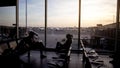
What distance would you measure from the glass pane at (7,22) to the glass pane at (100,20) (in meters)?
3.18

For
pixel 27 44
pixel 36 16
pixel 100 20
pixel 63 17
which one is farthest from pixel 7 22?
pixel 100 20

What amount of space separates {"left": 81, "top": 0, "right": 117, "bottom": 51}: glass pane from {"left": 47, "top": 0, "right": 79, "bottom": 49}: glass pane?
0.35 metres

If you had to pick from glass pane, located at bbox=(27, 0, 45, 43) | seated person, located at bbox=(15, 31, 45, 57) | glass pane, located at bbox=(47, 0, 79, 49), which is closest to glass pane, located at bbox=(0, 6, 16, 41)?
glass pane, located at bbox=(27, 0, 45, 43)

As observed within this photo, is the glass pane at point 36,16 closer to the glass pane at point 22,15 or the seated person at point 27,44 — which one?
the glass pane at point 22,15

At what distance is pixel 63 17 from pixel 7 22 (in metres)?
2.73

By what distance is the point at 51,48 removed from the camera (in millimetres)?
7398

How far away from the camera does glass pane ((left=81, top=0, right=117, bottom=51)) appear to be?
687cm

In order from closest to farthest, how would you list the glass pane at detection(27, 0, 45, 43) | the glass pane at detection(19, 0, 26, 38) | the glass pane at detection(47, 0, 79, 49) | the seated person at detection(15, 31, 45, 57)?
1. the seated person at detection(15, 31, 45, 57)
2. the glass pane at detection(47, 0, 79, 49)
3. the glass pane at detection(27, 0, 45, 43)
4. the glass pane at detection(19, 0, 26, 38)

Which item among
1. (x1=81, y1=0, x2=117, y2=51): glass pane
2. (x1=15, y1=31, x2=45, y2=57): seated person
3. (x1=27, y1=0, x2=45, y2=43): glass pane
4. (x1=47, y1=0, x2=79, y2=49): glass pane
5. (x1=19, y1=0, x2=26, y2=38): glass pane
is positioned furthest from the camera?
(x1=19, y1=0, x2=26, y2=38): glass pane

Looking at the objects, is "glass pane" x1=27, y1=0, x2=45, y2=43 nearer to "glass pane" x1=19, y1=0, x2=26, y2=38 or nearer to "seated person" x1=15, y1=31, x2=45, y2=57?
"glass pane" x1=19, y1=0, x2=26, y2=38

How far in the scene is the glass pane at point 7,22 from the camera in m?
7.78

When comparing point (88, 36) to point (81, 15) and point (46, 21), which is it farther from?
point (46, 21)

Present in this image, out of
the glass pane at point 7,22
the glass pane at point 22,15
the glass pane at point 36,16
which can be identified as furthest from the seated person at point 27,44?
the glass pane at point 7,22

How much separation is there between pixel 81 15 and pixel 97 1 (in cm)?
90
